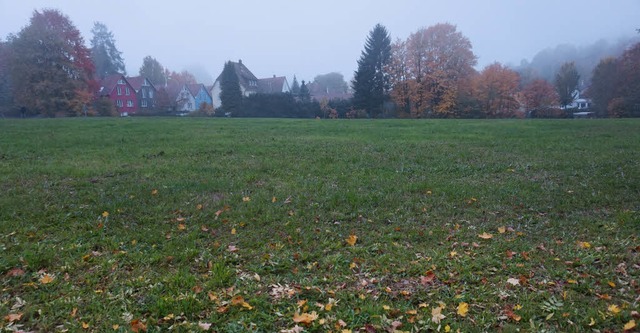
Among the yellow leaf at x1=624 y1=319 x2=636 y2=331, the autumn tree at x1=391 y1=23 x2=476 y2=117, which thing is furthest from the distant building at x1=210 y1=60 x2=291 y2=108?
the yellow leaf at x1=624 y1=319 x2=636 y2=331

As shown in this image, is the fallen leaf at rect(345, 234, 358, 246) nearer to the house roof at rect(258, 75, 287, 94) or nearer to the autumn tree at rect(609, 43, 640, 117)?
the autumn tree at rect(609, 43, 640, 117)

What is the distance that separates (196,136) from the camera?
49.8 feet

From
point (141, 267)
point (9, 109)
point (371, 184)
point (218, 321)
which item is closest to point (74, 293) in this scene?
point (141, 267)

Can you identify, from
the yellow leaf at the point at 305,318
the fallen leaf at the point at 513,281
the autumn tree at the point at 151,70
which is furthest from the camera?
the autumn tree at the point at 151,70

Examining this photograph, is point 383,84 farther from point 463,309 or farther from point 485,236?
point 463,309

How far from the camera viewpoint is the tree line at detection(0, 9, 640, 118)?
3644cm

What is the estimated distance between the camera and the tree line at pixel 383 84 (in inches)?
1435

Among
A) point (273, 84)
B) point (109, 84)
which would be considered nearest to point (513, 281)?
point (109, 84)

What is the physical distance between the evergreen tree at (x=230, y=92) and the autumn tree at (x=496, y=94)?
80.1 feet

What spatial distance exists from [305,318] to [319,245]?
5.30 ft

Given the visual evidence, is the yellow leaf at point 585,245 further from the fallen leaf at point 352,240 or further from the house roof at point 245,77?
the house roof at point 245,77

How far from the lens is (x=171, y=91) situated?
7562 cm

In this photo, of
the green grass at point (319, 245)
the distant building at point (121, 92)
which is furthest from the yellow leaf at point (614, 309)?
the distant building at point (121, 92)

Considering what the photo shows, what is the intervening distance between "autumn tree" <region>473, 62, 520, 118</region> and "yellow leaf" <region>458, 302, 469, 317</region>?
39.7m
